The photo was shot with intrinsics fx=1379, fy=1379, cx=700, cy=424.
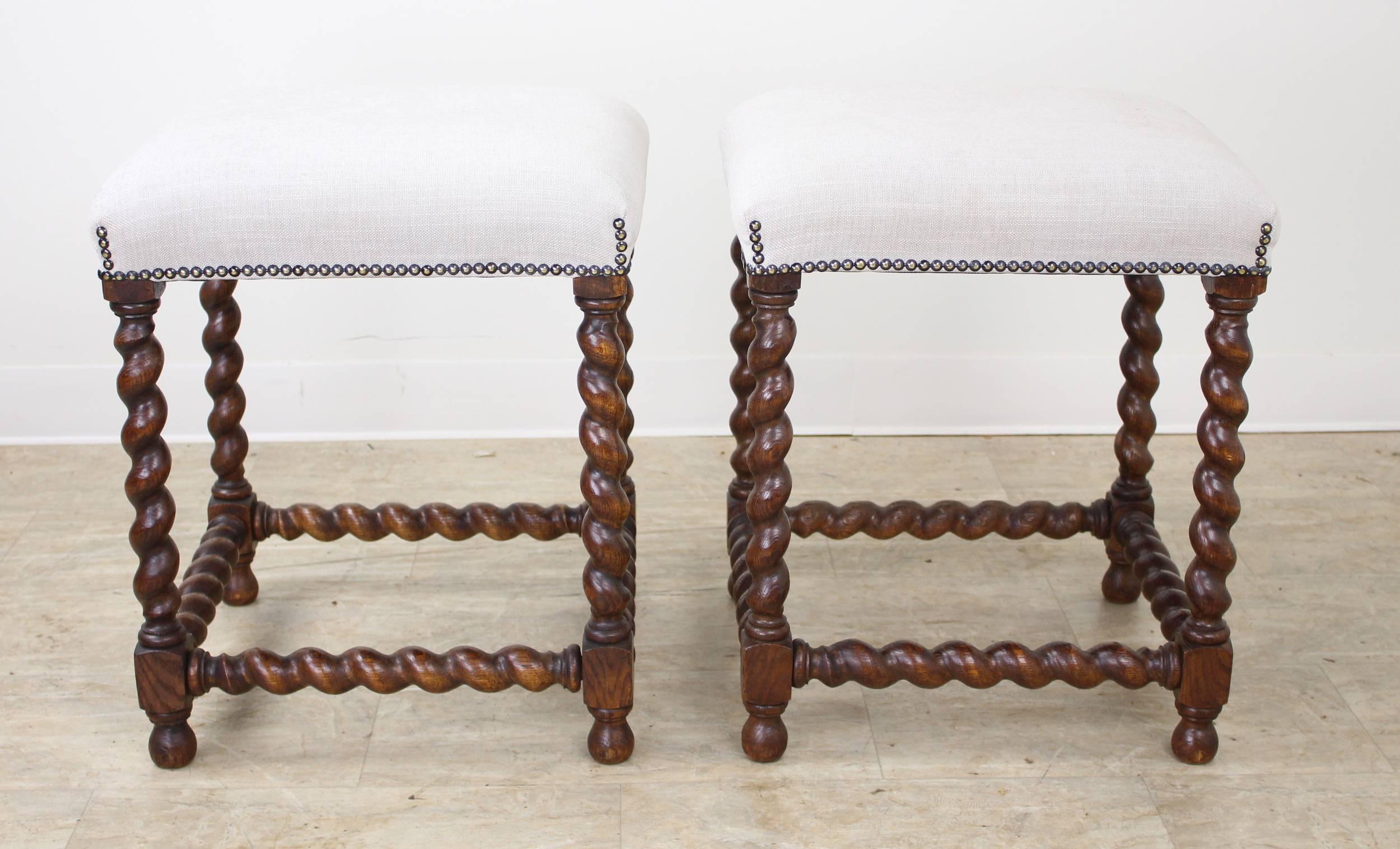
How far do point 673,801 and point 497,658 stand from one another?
0.74 feet

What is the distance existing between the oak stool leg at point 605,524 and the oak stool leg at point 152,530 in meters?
0.40

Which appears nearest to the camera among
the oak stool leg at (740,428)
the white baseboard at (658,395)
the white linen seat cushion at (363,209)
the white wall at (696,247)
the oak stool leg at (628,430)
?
the white linen seat cushion at (363,209)

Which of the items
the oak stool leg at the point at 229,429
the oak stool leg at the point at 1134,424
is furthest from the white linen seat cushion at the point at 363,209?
the oak stool leg at the point at 1134,424

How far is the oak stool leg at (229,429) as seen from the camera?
161 cm

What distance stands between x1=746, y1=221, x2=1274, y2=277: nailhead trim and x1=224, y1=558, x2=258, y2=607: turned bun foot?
818 millimetres

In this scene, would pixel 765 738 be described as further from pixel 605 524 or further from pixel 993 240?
pixel 993 240

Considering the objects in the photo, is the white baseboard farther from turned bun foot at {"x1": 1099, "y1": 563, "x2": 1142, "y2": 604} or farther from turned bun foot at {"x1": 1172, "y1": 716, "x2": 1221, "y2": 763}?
turned bun foot at {"x1": 1172, "y1": 716, "x2": 1221, "y2": 763}

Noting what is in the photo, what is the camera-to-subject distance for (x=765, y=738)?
1.41 m

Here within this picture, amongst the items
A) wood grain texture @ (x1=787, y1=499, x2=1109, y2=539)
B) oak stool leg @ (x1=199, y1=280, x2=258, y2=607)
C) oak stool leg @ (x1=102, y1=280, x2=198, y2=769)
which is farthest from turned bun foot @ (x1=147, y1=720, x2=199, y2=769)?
wood grain texture @ (x1=787, y1=499, x2=1109, y2=539)

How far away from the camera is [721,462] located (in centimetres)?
210

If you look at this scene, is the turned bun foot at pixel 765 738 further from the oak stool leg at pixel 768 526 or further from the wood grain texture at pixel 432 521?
the wood grain texture at pixel 432 521

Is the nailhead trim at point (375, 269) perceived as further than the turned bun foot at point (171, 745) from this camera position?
No

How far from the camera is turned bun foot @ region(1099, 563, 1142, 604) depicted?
1707 millimetres

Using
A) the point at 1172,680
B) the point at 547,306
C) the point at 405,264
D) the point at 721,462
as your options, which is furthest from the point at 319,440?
the point at 1172,680
